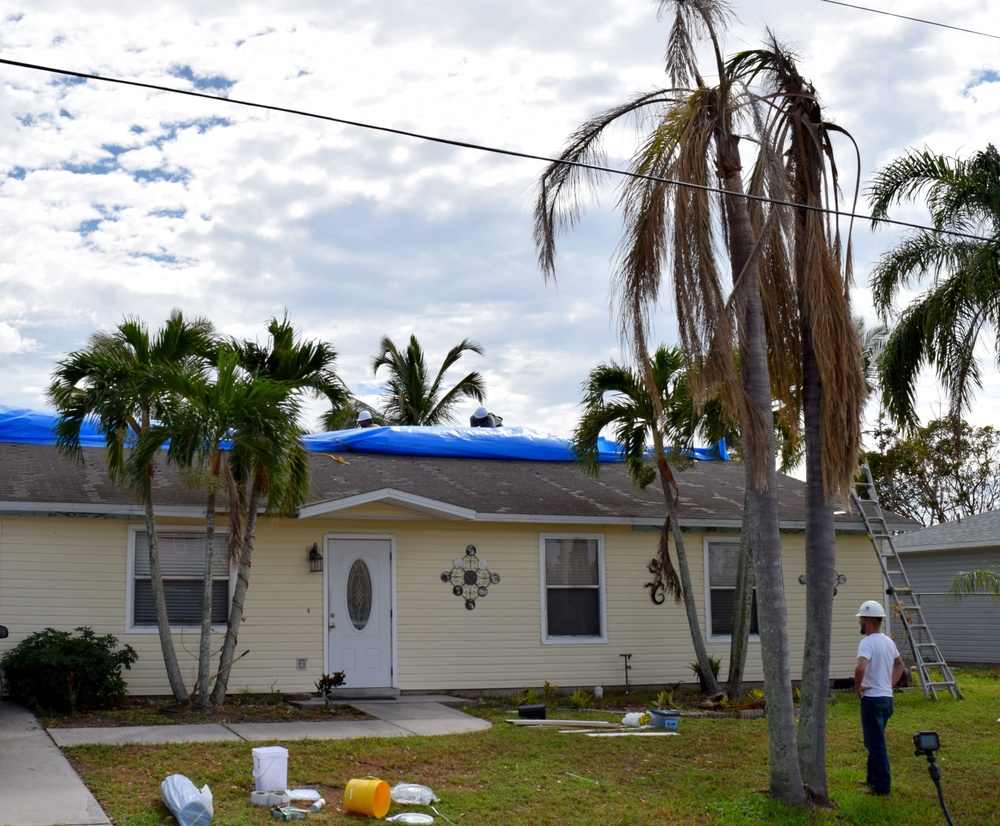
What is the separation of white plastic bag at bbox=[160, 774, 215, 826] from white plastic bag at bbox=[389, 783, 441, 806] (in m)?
1.45

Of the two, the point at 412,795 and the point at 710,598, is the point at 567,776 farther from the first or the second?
the point at 710,598

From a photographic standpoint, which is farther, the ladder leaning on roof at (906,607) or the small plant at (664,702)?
the ladder leaning on roof at (906,607)

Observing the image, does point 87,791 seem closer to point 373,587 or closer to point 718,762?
point 718,762

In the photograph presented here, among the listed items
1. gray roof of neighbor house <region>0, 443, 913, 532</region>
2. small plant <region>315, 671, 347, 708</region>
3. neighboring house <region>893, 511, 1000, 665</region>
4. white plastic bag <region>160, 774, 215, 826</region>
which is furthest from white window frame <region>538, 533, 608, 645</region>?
neighboring house <region>893, 511, 1000, 665</region>

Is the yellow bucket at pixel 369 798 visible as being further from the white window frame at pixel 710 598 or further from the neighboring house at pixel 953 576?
the neighboring house at pixel 953 576

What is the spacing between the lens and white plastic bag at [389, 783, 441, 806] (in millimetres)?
8352

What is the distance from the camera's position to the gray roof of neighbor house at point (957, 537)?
2305 centimetres

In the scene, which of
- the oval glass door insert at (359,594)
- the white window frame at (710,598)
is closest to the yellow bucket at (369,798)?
the oval glass door insert at (359,594)

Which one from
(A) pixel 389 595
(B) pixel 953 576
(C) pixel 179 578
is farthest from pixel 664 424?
(B) pixel 953 576

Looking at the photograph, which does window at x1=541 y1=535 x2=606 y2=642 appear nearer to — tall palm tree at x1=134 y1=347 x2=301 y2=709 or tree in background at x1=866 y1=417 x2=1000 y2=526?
tall palm tree at x1=134 y1=347 x2=301 y2=709

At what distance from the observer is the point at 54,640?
12422 mm

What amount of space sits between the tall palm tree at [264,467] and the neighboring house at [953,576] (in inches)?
578

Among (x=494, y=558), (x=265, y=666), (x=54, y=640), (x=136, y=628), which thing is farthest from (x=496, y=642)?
(x=54, y=640)

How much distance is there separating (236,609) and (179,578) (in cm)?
159
